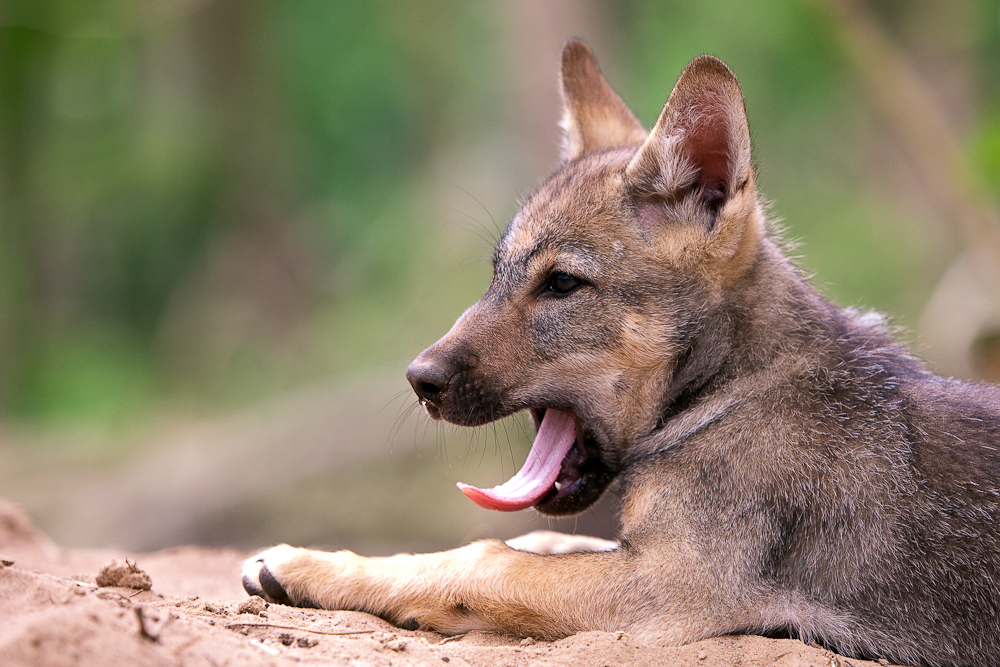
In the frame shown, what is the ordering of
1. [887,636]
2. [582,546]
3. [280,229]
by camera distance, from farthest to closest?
[280,229] < [582,546] < [887,636]

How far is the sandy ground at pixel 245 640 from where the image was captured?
287 cm

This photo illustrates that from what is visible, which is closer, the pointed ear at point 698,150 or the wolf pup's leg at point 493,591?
the wolf pup's leg at point 493,591

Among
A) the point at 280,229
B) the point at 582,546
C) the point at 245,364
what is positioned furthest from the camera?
the point at 280,229

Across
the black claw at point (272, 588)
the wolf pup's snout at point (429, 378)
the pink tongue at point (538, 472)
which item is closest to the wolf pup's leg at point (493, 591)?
the black claw at point (272, 588)

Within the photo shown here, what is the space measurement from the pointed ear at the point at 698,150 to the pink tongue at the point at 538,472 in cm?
121

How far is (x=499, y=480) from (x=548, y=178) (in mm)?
6075

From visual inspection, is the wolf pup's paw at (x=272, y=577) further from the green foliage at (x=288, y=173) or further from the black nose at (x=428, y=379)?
the green foliage at (x=288, y=173)

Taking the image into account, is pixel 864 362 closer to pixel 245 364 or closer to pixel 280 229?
pixel 245 364

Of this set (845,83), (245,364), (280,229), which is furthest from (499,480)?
(845,83)

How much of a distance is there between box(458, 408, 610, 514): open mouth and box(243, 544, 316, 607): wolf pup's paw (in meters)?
0.94

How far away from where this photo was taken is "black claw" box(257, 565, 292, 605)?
464cm

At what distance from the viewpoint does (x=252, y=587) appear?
4836mm

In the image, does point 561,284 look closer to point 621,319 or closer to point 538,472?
point 621,319

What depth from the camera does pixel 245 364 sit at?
1997 cm
